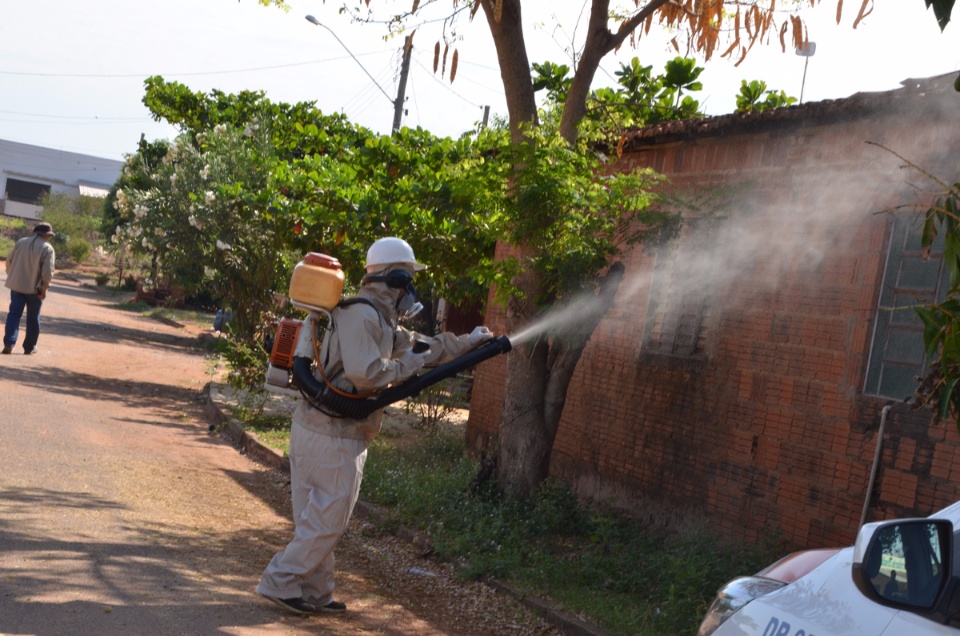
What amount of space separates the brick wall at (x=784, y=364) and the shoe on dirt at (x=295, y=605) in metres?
3.61

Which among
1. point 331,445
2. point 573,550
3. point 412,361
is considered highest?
point 412,361

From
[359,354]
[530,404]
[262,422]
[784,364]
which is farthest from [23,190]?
[359,354]

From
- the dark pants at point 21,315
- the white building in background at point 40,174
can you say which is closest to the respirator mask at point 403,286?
the dark pants at point 21,315

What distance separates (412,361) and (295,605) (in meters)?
1.51

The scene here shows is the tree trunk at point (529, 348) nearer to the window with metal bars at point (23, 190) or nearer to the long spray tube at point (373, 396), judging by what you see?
the long spray tube at point (373, 396)

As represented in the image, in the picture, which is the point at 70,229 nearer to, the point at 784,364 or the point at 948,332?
the point at 784,364

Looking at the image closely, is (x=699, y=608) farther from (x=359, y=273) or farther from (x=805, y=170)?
(x=359, y=273)

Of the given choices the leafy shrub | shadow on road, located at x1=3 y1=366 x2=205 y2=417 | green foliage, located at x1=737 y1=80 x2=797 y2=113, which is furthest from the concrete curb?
the leafy shrub

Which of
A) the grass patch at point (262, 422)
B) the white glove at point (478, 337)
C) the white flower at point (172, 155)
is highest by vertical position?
the white flower at point (172, 155)

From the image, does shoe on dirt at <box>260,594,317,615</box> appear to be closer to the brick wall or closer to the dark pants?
the brick wall

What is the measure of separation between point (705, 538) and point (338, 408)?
3242mm

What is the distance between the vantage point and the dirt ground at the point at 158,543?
213 inches

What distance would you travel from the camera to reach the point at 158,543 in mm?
6770

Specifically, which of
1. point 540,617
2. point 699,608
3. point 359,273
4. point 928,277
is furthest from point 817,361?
point 359,273
